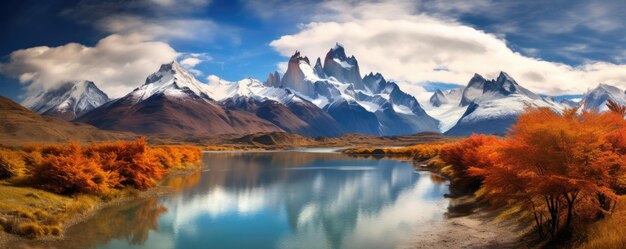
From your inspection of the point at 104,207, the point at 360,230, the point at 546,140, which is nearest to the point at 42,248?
the point at 104,207

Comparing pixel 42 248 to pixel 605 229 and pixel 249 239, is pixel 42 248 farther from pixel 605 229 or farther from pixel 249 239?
pixel 605 229

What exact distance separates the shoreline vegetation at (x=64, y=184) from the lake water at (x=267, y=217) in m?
1.52

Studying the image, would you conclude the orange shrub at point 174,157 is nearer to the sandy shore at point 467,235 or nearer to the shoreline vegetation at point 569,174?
the sandy shore at point 467,235

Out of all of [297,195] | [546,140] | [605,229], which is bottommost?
[297,195]

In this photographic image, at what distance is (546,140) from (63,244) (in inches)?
1050

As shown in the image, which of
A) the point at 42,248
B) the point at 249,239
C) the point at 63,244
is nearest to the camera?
the point at 42,248

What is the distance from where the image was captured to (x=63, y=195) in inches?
1474

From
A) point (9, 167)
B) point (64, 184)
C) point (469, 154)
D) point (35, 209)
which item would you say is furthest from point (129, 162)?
point (469, 154)

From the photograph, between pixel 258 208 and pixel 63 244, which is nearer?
pixel 63 244

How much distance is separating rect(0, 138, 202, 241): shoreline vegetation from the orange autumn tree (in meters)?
26.4

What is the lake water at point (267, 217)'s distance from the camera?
98.7 ft

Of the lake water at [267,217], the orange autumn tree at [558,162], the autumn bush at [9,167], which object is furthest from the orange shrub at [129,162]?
the orange autumn tree at [558,162]

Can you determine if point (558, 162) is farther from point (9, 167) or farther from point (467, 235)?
point (9, 167)

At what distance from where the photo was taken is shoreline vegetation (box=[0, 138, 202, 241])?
28688 millimetres
